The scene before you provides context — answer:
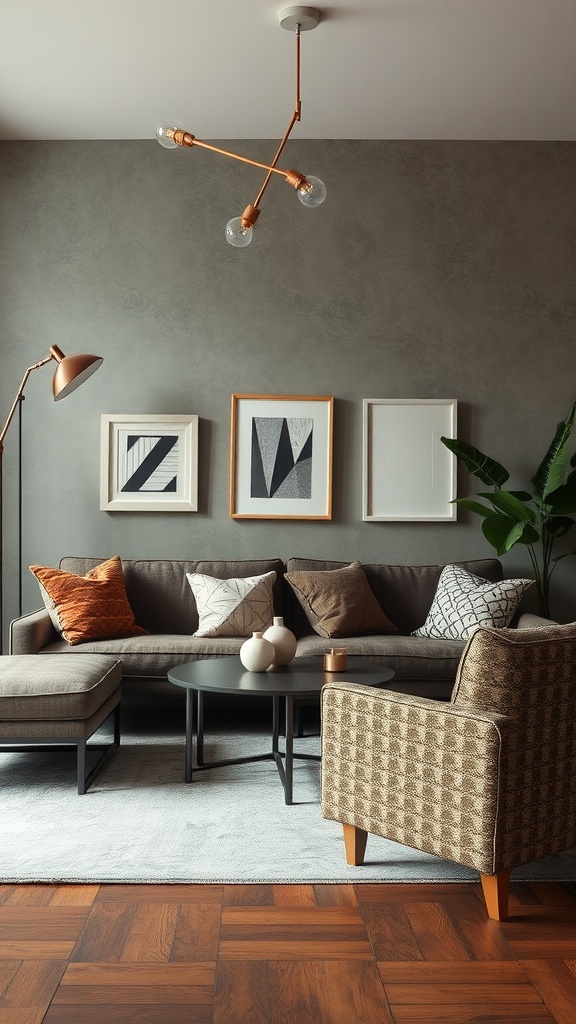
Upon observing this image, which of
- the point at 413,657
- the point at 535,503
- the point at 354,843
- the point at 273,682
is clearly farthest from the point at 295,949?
the point at 535,503

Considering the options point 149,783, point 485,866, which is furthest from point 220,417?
point 485,866

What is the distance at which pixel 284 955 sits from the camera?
2215 millimetres

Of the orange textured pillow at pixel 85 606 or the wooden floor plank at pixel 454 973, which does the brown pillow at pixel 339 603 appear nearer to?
the orange textured pillow at pixel 85 606

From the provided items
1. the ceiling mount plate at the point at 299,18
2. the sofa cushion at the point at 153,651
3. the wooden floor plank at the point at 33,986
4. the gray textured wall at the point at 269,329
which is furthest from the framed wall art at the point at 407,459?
the wooden floor plank at the point at 33,986

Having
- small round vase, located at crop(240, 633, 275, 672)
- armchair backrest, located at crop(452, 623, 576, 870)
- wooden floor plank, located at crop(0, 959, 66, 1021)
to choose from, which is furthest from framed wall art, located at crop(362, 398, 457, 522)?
wooden floor plank, located at crop(0, 959, 66, 1021)

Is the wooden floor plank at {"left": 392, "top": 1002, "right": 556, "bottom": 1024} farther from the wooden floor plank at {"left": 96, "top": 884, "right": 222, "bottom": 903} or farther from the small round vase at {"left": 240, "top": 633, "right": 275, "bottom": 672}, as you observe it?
the small round vase at {"left": 240, "top": 633, "right": 275, "bottom": 672}

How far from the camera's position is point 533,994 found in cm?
204

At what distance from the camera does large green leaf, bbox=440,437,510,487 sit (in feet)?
16.1

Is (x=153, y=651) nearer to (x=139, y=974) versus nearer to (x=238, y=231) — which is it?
(x=238, y=231)

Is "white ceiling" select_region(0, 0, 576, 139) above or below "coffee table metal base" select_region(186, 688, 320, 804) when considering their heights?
above

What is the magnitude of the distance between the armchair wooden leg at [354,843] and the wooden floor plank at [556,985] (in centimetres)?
69

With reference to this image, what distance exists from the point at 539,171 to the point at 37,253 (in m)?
2.93

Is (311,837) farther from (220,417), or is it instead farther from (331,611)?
(220,417)

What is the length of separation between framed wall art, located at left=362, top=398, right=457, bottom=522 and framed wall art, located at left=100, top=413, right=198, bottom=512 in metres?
1.05
